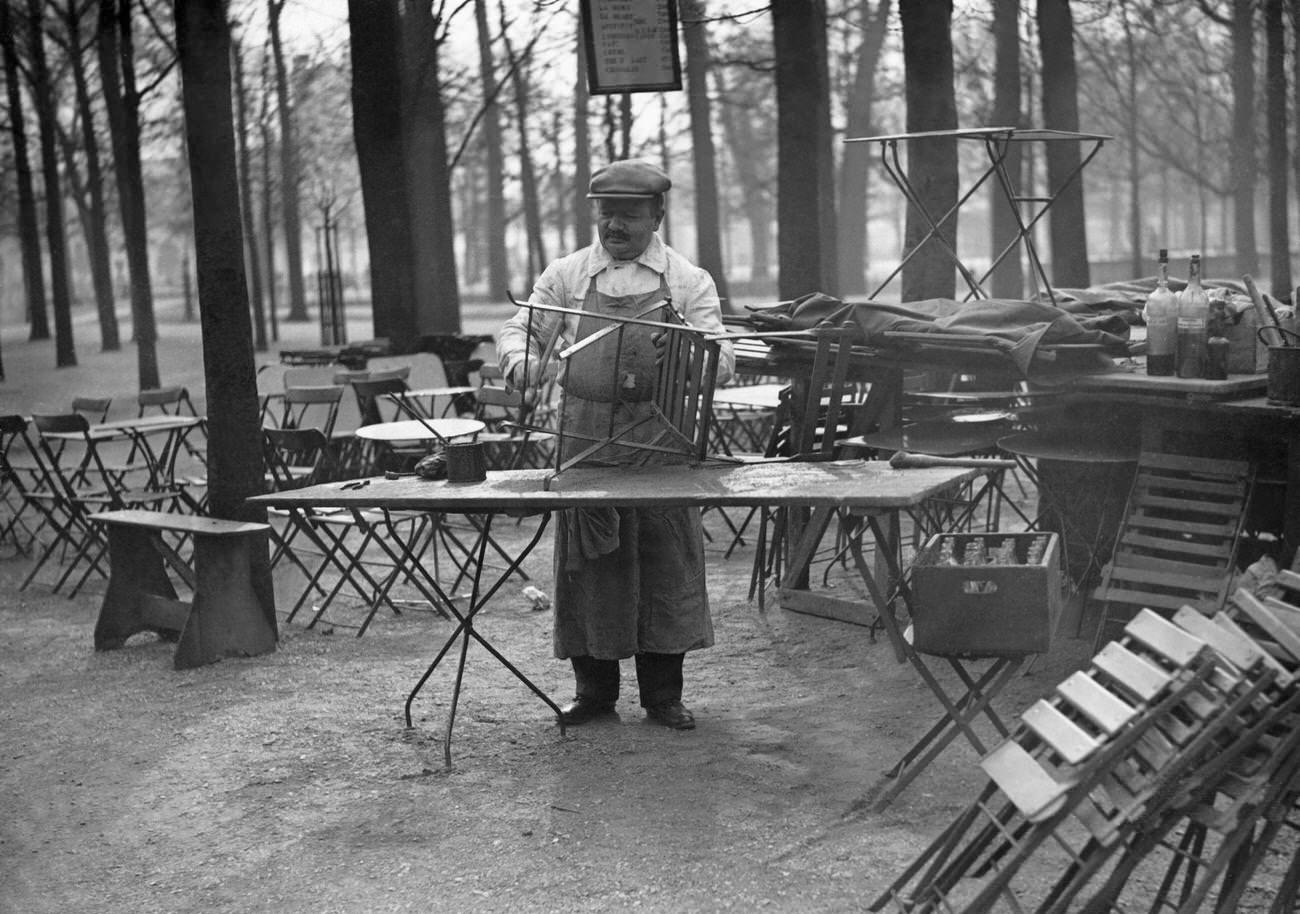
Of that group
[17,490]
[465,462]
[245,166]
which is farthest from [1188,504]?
[245,166]

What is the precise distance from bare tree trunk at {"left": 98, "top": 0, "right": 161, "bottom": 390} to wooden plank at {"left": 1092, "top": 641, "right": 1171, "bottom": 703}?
1478 centimetres

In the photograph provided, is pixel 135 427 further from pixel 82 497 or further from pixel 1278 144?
pixel 1278 144

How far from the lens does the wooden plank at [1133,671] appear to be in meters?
2.96

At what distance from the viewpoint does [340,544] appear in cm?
750

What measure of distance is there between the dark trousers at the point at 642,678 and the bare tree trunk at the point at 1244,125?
13209 millimetres

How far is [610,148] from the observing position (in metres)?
16.5

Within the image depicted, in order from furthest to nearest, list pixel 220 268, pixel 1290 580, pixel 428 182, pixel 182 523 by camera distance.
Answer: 1. pixel 428 182
2. pixel 220 268
3. pixel 182 523
4. pixel 1290 580

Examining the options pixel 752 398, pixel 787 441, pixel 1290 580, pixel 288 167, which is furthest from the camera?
pixel 288 167

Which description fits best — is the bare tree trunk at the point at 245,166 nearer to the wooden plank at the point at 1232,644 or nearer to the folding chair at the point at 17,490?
the folding chair at the point at 17,490

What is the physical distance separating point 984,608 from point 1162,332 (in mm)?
2271

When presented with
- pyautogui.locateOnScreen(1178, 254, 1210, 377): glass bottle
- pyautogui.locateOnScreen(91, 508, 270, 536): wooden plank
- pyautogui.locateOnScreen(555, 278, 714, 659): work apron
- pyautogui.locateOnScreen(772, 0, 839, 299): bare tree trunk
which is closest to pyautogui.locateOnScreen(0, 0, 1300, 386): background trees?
pyautogui.locateOnScreen(772, 0, 839, 299): bare tree trunk

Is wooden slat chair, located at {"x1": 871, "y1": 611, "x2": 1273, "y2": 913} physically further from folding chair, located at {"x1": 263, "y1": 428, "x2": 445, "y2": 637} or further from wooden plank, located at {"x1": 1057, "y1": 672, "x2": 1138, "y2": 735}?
folding chair, located at {"x1": 263, "y1": 428, "x2": 445, "y2": 637}

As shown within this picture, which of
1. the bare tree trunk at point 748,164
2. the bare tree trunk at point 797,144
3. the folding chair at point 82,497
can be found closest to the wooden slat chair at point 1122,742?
the folding chair at point 82,497

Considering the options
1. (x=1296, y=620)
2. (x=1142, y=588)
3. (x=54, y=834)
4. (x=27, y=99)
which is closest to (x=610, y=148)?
(x=1142, y=588)
